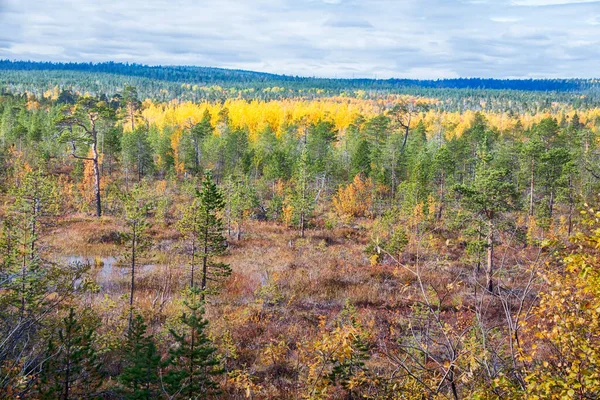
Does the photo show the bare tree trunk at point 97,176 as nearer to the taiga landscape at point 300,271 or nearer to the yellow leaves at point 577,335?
the taiga landscape at point 300,271

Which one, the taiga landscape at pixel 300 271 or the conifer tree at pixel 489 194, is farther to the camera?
the conifer tree at pixel 489 194

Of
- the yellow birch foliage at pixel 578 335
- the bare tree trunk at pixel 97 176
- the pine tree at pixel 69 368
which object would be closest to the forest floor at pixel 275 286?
the bare tree trunk at pixel 97 176

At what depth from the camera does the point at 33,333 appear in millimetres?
11844

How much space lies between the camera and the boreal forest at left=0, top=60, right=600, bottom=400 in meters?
5.67

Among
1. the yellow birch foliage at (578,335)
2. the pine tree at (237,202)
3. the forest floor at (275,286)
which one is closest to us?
the yellow birch foliage at (578,335)

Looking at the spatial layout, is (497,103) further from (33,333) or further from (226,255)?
(33,333)

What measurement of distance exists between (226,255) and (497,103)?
17627cm

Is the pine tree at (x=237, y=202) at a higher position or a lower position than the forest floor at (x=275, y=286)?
higher

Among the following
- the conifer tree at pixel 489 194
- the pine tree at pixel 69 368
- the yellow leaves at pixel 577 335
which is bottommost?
the pine tree at pixel 69 368

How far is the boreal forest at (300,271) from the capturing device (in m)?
5.67

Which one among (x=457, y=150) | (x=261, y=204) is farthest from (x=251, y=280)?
(x=457, y=150)

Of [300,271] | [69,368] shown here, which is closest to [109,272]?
[300,271]

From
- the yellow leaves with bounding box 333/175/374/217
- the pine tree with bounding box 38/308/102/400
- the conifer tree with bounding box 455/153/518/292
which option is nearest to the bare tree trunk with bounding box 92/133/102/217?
the yellow leaves with bounding box 333/175/374/217

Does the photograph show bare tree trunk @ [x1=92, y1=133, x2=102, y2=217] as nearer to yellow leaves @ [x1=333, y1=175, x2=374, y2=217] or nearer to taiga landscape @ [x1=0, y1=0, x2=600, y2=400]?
taiga landscape @ [x1=0, y1=0, x2=600, y2=400]
